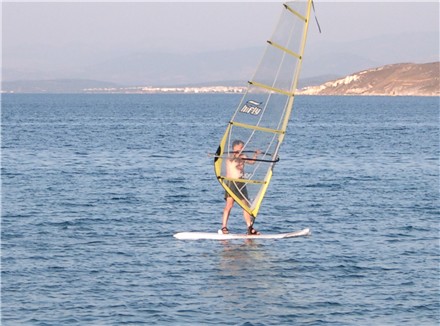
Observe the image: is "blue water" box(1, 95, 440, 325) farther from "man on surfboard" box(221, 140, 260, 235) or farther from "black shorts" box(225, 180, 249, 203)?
"black shorts" box(225, 180, 249, 203)

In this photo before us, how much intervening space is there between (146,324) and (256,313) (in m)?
2.72

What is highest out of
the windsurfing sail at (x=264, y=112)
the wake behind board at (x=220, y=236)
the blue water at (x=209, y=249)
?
the windsurfing sail at (x=264, y=112)

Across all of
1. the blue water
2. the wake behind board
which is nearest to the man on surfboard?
the wake behind board

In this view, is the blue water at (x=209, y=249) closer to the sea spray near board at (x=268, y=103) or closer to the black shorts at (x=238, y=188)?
the black shorts at (x=238, y=188)

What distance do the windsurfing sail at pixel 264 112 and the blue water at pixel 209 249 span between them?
2.05m

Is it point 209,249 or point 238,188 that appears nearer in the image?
point 209,249

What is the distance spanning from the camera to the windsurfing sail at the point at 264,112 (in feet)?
102

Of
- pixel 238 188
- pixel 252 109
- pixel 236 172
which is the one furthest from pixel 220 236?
pixel 252 109

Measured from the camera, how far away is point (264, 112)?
31391mm

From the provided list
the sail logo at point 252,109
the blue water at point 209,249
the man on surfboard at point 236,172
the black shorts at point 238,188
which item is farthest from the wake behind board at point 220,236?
the sail logo at point 252,109

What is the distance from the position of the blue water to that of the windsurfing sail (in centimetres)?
205

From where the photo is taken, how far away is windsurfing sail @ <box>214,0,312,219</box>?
31219 millimetres

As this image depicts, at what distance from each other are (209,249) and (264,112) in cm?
487

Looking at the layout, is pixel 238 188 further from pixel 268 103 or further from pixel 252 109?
pixel 268 103
